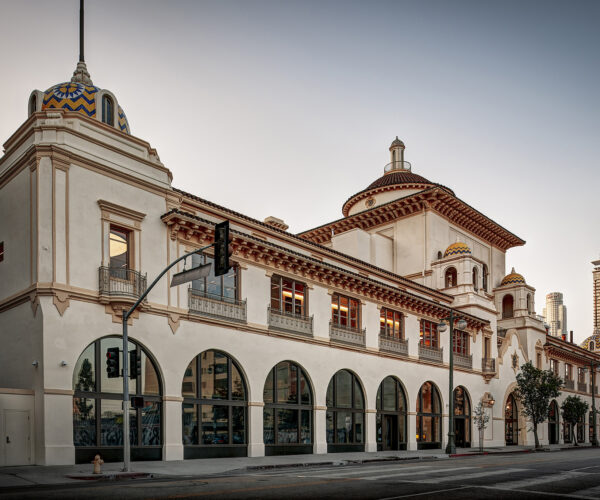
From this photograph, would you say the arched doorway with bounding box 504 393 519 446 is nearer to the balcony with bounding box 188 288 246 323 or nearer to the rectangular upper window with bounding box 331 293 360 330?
the rectangular upper window with bounding box 331 293 360 330

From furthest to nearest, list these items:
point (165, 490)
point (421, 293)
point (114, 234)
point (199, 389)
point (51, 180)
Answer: point (421, 293) → point (199, 389) → point (114, 234) → point (51, 180) → point (165, 490)

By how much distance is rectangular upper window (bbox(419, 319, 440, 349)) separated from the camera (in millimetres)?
41062

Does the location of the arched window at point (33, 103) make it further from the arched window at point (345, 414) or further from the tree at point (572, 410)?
the tree at point (572, 410)

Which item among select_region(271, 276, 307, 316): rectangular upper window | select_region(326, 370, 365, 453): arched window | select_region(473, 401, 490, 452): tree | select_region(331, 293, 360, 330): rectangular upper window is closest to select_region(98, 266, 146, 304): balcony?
select_region(271, 276, 307, 316): rectangular upper window

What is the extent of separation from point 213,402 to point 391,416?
1509 centimetres

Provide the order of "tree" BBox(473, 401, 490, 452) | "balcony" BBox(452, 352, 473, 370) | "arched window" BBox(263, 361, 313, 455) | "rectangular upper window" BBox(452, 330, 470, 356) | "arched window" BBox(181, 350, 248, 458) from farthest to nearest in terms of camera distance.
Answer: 1. "rectangular upper window" BBox(452, 330, 470, 356)
2. "balcony" BBox(452, 352, 473, 370)
3. "tree" BBox(473, 401, 490, 452)
4. "arched window" BBox(263, 361, 313, 455)
5. "arched window" BBox(181, 350, 248, 458)

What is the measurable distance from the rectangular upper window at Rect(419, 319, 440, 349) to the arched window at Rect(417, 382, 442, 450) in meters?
2.72

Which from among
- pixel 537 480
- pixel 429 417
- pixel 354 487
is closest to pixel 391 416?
pixel 429 417

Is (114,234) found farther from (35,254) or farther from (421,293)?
(421,293)

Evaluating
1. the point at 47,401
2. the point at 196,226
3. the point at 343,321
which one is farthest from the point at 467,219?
the point at 47,401

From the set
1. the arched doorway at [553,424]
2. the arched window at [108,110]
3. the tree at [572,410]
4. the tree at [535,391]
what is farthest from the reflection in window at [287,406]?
the tree at [572,410]

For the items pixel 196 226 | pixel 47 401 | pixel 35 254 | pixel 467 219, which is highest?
pixel 467 219

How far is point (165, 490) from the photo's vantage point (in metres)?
13.4

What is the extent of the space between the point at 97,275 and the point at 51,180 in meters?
3.84
